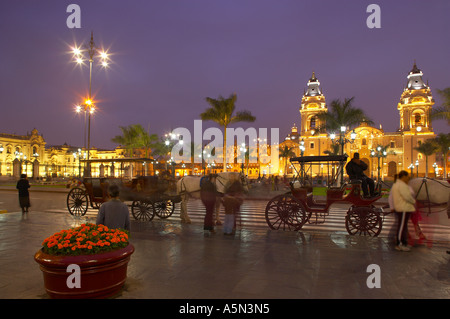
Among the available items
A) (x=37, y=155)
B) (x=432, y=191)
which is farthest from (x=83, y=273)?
(x=37, y=155)

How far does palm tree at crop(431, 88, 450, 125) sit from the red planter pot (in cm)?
2941

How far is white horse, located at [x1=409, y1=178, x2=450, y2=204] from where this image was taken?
8.16 metres

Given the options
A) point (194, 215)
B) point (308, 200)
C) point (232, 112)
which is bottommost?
point (194, 215)

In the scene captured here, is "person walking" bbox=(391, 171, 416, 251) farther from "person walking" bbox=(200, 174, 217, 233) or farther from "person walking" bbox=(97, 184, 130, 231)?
"person walking" bbox=(97, 184, 130, 231)

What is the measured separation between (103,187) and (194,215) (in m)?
4.05

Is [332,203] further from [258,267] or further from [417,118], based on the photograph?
[417,118]

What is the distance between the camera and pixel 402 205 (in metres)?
7.28

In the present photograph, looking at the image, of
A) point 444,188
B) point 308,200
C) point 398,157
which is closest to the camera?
point 444,188

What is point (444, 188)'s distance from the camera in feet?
26.8

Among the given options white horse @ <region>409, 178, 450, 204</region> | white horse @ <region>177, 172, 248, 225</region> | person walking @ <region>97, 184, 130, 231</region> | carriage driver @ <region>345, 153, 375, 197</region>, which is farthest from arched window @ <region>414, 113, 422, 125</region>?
person walking @ <region>97, 184, 130, 231</region>

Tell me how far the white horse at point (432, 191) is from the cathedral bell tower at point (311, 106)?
8508 centimetres

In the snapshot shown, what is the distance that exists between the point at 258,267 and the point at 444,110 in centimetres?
2745
